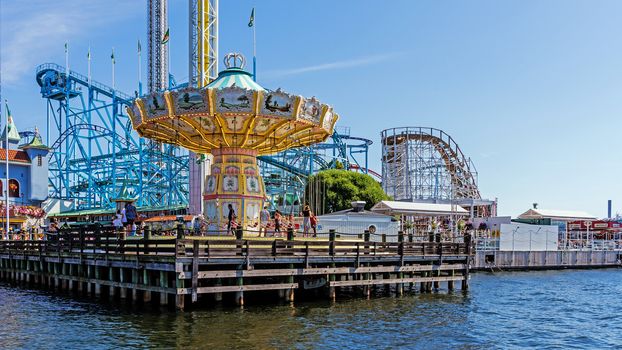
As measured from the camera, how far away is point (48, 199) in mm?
61219

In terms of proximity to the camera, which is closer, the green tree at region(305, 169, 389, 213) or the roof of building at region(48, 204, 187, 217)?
the green tree at region(305, 169, 389, 213)

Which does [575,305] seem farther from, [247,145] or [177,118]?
[177,118]

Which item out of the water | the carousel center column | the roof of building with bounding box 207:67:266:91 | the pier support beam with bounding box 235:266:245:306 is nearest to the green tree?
the carousel center column

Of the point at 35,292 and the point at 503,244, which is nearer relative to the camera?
the point at 35,292

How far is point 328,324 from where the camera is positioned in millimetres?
18484

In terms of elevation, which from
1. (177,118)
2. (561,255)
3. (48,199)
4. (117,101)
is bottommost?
(561,255)

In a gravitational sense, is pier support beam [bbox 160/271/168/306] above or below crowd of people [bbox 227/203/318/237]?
below

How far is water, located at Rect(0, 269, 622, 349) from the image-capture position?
16.1 m

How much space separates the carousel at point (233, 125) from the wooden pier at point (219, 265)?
18.4ft

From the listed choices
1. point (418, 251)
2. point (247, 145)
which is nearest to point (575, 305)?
point (418, 251)

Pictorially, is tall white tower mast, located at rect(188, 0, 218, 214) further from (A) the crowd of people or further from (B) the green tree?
(A) the crowd of people

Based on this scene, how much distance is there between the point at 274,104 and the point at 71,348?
13.8 metres

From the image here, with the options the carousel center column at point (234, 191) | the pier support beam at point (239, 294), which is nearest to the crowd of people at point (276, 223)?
the carousel center column at point (234, 191)

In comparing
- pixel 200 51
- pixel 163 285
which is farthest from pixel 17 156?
pixel 163 285
